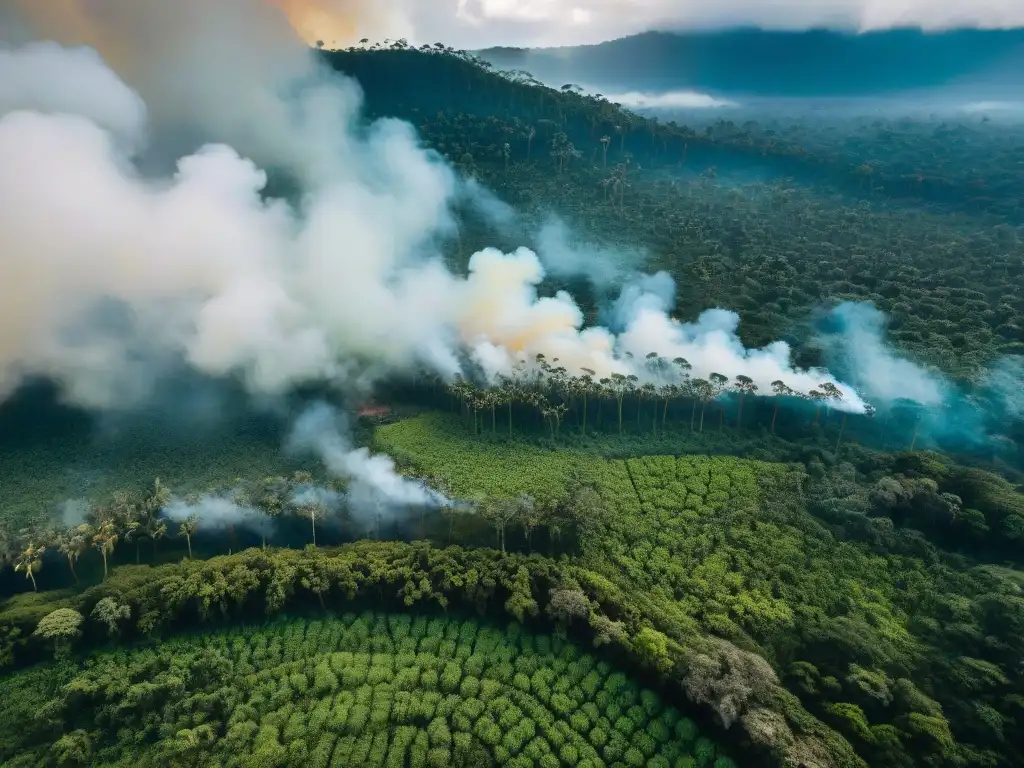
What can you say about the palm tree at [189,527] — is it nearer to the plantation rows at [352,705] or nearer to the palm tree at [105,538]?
the palm tree at [105,538]

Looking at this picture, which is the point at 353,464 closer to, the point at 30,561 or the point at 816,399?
the point at 30,561

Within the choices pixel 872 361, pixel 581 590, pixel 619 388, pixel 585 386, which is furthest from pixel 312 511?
pixel 872 361

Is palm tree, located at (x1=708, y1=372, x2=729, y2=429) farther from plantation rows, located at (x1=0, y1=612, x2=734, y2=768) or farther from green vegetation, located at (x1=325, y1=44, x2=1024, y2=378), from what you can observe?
plantation rows, located at (x1=0, y1=612, x2=734, y2=768)

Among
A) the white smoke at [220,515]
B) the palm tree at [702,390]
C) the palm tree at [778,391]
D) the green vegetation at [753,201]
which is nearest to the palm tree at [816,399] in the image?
the palm tree at [778,391]

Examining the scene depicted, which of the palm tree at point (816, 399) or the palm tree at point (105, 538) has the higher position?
the palm tree at point (816, 399)

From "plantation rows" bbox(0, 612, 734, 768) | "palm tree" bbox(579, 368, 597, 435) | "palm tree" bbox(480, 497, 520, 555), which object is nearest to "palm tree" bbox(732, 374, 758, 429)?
"palm tree" bbox(579, 368, 597, 435)
